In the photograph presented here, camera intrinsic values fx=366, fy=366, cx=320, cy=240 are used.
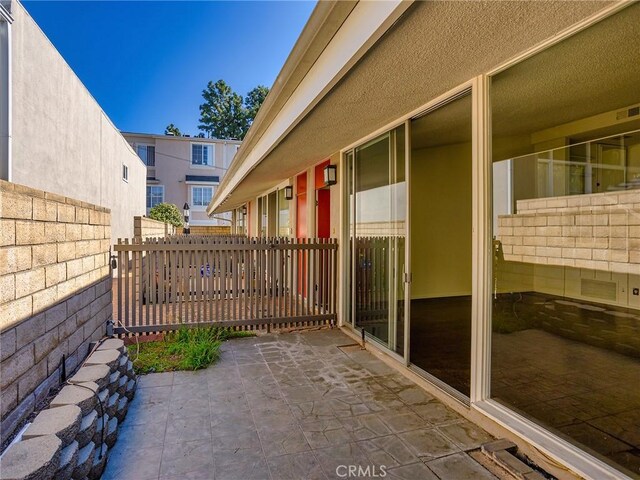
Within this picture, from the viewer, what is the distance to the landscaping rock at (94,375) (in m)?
2.17

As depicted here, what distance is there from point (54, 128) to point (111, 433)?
684 centimetres

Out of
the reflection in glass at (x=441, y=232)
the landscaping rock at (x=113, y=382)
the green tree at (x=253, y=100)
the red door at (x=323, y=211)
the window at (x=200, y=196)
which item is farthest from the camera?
the green tree at (x=253, y=100)

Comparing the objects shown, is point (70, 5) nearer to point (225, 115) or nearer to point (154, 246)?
point (154, 246)

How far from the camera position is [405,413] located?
270 centimetres

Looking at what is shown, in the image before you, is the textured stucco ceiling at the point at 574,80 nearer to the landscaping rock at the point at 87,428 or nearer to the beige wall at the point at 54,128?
the landscaping rock at the point at 87,428

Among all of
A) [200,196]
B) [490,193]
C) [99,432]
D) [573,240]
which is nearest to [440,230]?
[573,240]

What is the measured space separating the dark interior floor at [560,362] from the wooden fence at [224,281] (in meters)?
1.57

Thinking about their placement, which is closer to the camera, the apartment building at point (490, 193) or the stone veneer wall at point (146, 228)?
the apartment building at point (490, 193)

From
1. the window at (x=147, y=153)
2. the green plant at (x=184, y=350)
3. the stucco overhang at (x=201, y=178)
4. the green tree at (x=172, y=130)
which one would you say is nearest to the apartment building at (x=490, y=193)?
the green plant at (x=184, y=350)

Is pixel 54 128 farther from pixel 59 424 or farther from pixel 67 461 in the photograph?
pixel 67 461

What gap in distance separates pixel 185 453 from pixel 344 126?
123 inches

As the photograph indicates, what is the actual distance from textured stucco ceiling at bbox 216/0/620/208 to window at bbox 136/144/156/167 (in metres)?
21.6

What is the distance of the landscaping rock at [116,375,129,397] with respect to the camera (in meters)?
2.58

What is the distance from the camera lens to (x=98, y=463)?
1.92 meters
